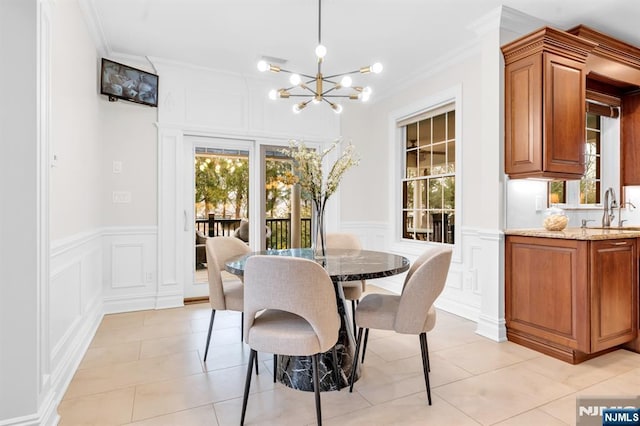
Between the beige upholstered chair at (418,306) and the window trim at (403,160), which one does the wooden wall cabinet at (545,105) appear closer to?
the window trim at (403,160)

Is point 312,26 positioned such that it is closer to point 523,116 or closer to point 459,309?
point 523,116

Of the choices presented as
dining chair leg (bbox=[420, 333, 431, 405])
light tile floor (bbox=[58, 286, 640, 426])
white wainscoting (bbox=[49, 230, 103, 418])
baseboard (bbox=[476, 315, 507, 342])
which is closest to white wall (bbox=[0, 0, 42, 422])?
white wainscoting (bbox=[49, 230, 103, 418])

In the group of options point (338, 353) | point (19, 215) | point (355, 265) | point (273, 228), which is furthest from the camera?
point (273, 228)

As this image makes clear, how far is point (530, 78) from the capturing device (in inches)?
116

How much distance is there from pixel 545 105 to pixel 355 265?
2122mm

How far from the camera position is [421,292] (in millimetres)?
2002

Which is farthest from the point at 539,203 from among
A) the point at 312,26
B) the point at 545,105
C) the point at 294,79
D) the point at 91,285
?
the point at 91,285

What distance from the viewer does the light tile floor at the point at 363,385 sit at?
6.39 ft

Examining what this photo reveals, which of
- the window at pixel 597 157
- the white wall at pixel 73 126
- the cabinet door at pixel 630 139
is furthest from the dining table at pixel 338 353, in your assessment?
the cabinet door at pixel 630 139

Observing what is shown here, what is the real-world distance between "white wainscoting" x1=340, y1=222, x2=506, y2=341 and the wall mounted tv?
11.1 feet

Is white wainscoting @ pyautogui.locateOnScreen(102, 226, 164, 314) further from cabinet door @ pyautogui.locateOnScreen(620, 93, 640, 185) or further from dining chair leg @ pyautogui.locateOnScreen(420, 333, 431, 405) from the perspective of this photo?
cabinet door @ pyautogui.locateOnScreen(620, 93, 640, 185)

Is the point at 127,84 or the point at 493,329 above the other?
the point at 127,84

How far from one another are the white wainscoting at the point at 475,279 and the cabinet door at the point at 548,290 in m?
0.09

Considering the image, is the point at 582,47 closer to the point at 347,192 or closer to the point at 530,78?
the point at 530,78
